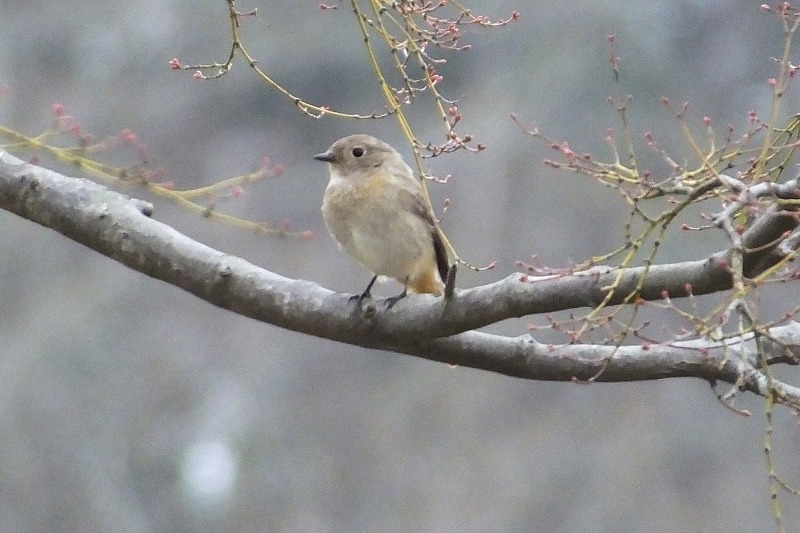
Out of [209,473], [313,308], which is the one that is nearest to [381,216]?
[313,308]

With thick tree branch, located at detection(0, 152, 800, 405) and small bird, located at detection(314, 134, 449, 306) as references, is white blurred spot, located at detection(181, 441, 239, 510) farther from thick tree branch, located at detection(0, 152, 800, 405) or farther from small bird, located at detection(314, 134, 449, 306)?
thick tree branch, located at detection(0, 152, 800, 405)

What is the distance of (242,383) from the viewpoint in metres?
6.58

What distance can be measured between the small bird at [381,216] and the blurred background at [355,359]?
6.37ft

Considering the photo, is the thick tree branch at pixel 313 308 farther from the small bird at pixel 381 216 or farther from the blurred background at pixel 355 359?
the blurred background at pixel 355 359

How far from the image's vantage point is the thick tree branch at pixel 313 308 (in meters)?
2.41

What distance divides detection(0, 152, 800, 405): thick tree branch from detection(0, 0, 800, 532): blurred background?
10.0ft

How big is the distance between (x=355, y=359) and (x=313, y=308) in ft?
12.9

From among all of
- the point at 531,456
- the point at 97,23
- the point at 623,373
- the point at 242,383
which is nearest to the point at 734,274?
the point at 623,373

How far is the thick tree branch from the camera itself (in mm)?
2410

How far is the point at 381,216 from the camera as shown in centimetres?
349

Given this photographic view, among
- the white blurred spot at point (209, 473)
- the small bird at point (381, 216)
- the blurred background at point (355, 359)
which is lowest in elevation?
the white blurred spot at point (209, 473)

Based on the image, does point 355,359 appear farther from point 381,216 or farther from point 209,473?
point 381,216

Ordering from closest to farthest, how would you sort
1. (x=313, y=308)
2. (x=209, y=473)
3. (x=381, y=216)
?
Answer: (x=313, y=308), (x=381, y=216), (x=209, y=473)

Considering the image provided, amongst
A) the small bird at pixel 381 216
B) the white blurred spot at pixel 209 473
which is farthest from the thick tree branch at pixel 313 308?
the white blurred spot at pixel 209 473
